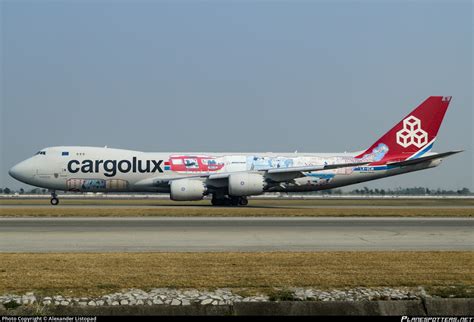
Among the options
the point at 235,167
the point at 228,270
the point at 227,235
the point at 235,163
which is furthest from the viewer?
the point at 235,163

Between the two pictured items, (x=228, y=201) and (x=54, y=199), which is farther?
(x=228, y=201)

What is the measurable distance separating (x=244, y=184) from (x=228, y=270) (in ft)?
98.2

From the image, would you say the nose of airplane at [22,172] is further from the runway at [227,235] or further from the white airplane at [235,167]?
the runway at [227,235]

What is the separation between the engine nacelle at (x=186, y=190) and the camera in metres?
41.1

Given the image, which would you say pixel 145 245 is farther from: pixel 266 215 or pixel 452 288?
pixel 266 215

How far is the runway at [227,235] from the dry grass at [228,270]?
188 cm

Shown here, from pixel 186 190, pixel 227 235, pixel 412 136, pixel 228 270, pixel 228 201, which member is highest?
pixel 412 136

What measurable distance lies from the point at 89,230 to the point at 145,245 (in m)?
5.02

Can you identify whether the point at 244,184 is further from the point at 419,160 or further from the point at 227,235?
the point at 227,235

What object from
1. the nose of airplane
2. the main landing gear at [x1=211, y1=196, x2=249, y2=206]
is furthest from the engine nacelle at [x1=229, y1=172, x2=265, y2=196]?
the nose of airplane

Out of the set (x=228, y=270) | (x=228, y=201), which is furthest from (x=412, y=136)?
(x=228, y=270)

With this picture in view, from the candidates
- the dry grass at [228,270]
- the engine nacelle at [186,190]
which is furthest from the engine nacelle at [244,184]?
the dry grass at [228,270]

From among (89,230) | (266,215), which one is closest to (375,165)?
(266,215)

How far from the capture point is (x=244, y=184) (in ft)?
137
